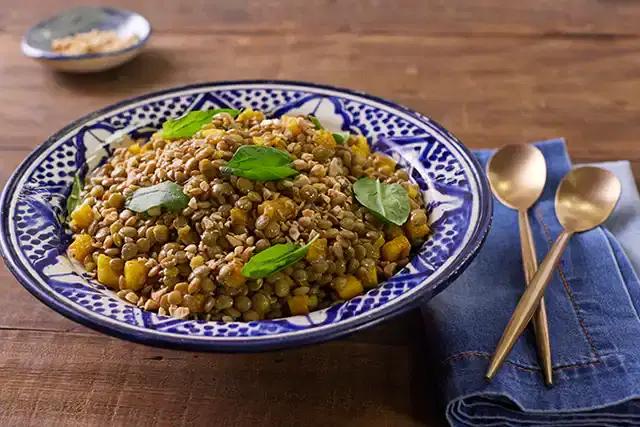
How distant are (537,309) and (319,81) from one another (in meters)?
1.49

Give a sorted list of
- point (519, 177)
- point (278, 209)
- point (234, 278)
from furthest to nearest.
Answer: point (519, 177) < point (278, 209) < point (234, 278)

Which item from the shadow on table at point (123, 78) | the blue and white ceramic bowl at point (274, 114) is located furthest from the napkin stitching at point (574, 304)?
the shadow on table at point (123, 78)

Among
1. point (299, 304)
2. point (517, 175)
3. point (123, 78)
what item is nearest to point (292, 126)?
point (299, 304)

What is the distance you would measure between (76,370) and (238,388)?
381 mm

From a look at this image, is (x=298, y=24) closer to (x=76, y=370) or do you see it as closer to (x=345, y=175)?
(x=345, y=175)

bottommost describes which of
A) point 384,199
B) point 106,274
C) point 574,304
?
point 106,274

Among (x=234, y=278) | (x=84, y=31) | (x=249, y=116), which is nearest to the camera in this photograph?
(x=234, y=278)

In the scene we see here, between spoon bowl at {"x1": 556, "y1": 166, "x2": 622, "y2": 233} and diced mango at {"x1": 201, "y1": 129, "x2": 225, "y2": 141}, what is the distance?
3.18 feet

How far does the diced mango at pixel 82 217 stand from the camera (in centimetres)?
168

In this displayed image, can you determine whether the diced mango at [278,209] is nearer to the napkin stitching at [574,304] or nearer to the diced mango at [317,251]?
the diced mango at [317,251]

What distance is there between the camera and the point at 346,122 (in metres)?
2.05

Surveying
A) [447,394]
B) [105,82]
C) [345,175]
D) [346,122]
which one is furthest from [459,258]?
[105,82]

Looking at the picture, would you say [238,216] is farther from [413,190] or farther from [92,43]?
[92,43]

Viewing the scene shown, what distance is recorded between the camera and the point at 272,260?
1.46 metres
